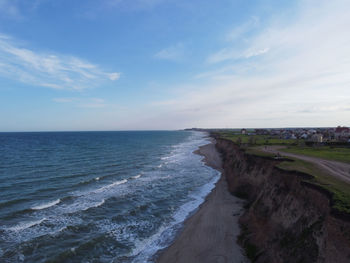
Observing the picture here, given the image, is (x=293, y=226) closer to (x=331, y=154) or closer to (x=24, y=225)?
(x=24, y=225)

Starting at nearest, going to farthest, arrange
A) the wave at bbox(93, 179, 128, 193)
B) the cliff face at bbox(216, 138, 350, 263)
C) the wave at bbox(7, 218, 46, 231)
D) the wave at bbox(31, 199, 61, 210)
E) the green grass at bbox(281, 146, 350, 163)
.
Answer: the cliff face at bbox(216, 138, 350, 263) < the wave at bbox(7, 218, 46, 231) < the wave at bbox(31, 199, 61, 210) < the green grass at bbox(281, 146, 350, 163) < the wave at bbox(93, 179, 128, 193)

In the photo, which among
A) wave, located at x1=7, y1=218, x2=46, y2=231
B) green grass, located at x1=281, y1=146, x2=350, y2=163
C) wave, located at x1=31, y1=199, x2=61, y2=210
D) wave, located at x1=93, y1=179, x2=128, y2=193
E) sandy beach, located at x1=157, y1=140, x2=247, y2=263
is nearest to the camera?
sandy beach, located at x1=157, y1=140, x2=247, y2=263

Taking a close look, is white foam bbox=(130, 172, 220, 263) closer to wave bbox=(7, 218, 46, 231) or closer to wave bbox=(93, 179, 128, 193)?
A: wave bbox=(7, 218, 46, 231)

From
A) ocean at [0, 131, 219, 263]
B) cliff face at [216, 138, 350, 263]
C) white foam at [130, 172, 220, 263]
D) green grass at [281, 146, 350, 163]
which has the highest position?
green grass at [281, 146, 350, 163]

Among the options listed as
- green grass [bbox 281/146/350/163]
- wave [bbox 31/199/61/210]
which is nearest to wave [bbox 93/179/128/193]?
wave [bbox 31/199/61/210]

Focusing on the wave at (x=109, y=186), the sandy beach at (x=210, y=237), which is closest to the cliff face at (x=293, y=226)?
the sandy beach at (x=210, y=237)

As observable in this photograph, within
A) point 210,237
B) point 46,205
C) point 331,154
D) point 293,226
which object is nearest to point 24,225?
point 46,205

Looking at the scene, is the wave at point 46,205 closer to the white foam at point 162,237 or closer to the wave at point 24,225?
the wave at point 24,225
